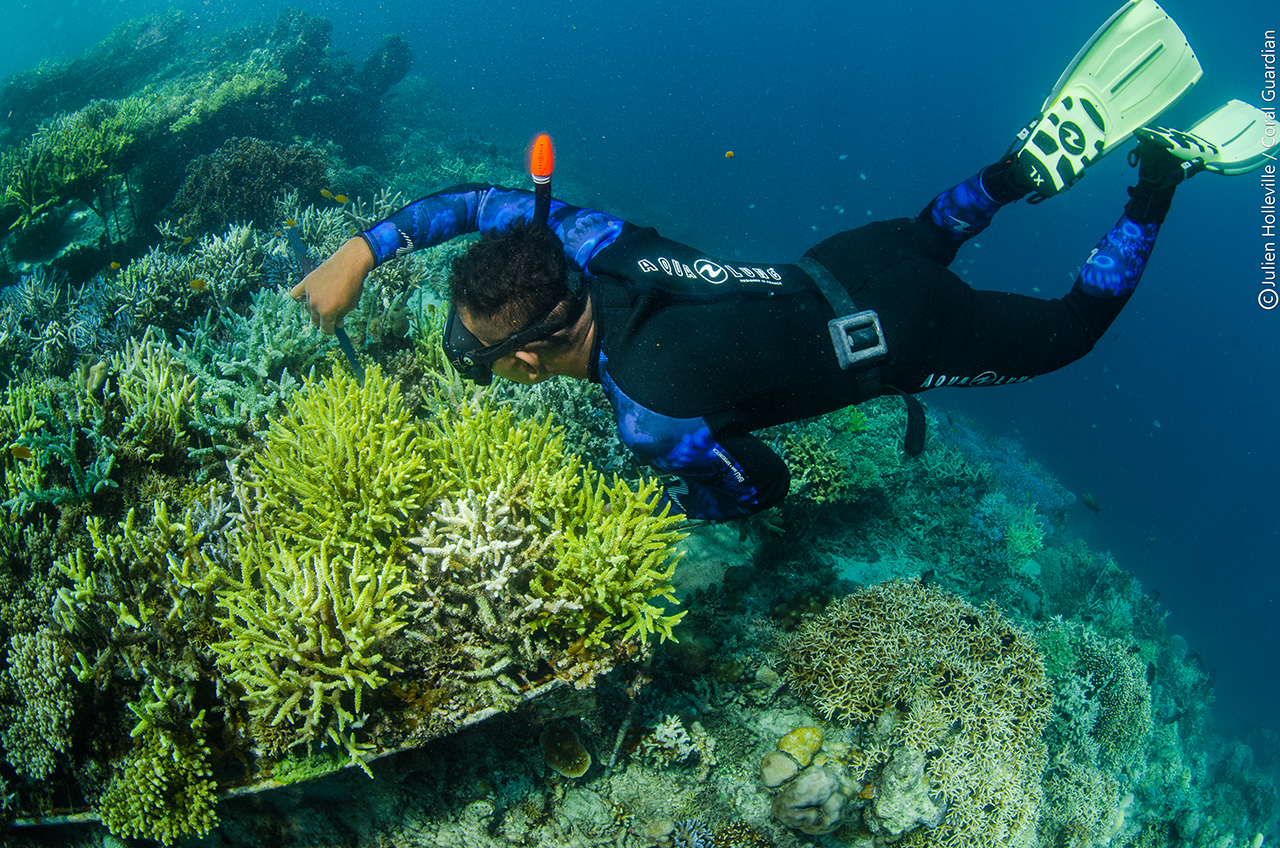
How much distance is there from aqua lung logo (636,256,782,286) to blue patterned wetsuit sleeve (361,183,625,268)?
56 cm

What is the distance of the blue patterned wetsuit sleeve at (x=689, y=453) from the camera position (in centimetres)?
251

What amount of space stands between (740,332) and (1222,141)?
4.90 metres

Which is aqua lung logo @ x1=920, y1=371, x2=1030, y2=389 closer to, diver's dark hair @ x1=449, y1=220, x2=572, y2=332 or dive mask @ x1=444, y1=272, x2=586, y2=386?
dive mask @ x1=444, y1=272, x2=586, y2=386

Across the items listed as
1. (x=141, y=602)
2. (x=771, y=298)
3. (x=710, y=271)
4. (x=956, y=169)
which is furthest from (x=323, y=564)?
(x=956, y=169)

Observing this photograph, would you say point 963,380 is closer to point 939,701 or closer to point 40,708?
point 939,701

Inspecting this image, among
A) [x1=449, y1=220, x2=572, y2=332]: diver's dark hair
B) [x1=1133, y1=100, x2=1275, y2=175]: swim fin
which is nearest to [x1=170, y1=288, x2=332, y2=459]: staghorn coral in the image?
[x1=449, y1=220, x2=572, y2=332]: diver's dark hair

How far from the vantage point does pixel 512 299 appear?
2479 mm

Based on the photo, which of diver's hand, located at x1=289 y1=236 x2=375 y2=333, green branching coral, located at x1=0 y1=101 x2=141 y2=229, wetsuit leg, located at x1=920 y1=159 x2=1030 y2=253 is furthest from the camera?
green branching coral, located at x1=0 y1=101 x2=141 y2=229

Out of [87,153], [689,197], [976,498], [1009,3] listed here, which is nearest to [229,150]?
[87,153]

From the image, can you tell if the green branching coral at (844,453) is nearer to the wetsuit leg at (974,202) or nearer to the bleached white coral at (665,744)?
the wetsuit leg at (974,202)

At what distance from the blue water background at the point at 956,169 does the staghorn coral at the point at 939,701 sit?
70.0ft

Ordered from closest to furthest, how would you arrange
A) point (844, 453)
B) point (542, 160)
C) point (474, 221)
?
point (542, 160) → point (474, 221) → point (844, 453)

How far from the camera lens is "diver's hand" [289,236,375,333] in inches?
114

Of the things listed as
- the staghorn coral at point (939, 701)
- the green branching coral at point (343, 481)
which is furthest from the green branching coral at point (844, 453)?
the green branching coral at point (343, 481)
